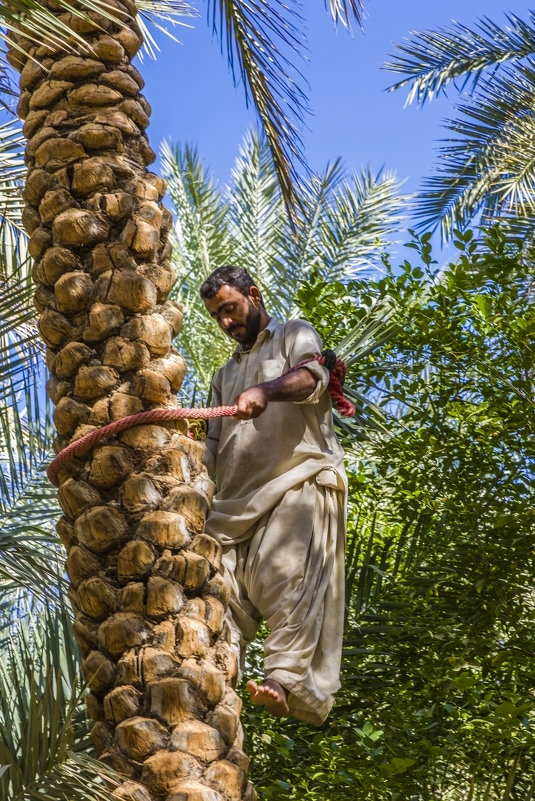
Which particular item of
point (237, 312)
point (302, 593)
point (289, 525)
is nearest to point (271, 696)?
point (302, 593)

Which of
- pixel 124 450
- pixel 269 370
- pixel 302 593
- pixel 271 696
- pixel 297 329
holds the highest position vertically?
pixel 297 329

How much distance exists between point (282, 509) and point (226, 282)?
0.89m

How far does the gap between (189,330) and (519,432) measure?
19.2 ft

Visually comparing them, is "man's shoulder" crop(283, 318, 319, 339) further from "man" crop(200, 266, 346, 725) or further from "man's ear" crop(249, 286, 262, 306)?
"man's ear" crop(249, 286, 262, 306)

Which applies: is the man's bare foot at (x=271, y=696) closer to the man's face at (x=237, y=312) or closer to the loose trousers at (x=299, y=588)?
the loose trousers at (x=299, y=588)

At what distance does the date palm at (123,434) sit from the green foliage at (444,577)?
2.16m

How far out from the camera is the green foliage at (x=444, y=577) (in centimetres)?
528

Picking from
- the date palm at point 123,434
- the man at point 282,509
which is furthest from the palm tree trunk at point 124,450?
the man at point 282,509

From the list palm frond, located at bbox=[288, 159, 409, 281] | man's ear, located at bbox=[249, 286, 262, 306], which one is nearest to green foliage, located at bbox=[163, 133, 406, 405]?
palm frond, located at bbox=[288, 159, 409, 281]

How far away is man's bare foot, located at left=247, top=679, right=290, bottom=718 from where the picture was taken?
362 centimetres

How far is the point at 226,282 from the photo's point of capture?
441 cm

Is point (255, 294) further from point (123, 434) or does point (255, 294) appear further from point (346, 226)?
point (346, 226)

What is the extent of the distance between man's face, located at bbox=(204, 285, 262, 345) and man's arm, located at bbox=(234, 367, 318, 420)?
436 mm

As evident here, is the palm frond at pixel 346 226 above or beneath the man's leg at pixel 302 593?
above
